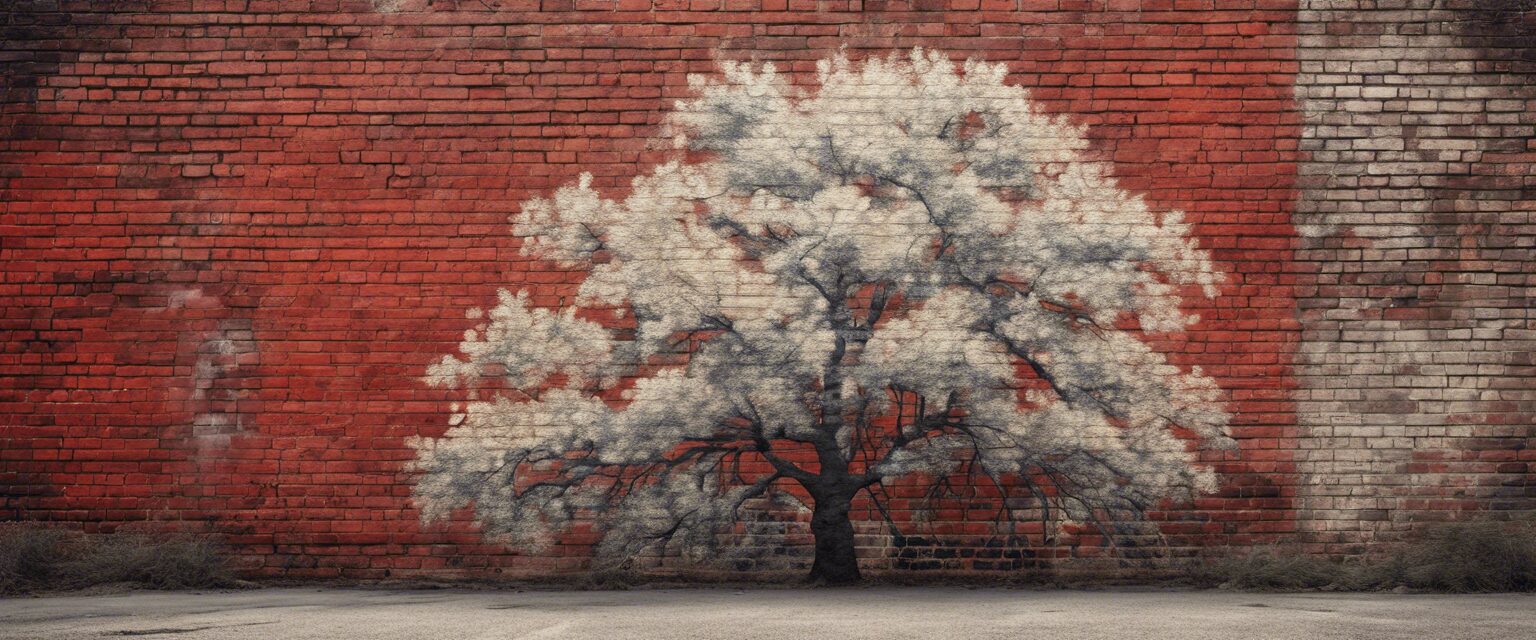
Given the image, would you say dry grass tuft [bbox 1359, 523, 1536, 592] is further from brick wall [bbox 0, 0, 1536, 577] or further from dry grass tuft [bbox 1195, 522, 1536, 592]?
brick wall [bbox 0, 0, 1536, 577]

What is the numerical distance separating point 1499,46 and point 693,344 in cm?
543

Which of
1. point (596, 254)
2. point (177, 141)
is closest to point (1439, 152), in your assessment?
point (596, 254)

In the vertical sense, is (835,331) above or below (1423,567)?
above

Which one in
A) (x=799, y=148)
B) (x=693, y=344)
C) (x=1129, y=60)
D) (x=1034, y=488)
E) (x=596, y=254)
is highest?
(x=1129, y=60)

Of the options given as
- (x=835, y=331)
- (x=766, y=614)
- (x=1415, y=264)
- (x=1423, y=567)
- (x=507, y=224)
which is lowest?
(x=766, y=614)

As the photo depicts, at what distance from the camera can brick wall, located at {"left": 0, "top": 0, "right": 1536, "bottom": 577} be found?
780 centimetres

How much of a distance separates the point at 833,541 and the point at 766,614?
141 cm

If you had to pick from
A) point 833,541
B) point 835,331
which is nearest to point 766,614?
point 833,541

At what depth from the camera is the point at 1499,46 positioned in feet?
25.8

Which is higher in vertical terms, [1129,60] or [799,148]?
[1129,60]

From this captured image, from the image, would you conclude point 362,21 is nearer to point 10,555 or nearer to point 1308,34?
point 10,555

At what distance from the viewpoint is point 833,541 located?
7.76m

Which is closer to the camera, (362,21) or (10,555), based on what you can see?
(10,555)

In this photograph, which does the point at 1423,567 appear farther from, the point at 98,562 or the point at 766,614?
the point at 98,562
